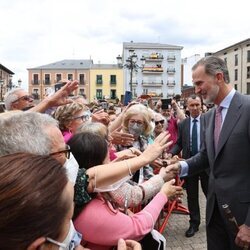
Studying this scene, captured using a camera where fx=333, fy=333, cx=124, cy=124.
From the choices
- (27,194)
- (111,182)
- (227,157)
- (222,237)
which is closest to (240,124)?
(227,157)

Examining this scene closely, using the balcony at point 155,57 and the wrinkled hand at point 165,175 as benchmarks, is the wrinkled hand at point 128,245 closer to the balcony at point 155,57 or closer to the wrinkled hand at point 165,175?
the wrinkled hand at point 165,175

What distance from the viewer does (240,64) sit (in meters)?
67.1

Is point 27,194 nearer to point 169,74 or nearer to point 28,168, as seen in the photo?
point 28,168

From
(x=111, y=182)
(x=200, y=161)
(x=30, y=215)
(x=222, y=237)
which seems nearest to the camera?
(x=30, y=215)

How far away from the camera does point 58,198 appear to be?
1.09 m

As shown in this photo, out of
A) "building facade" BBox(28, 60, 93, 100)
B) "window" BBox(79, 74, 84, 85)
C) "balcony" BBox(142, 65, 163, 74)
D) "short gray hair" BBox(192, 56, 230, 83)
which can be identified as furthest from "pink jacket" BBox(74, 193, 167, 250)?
"window" BBox(79, 74, 84, 85)

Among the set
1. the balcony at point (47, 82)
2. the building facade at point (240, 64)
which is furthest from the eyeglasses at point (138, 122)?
the balcony at point (47, 82)

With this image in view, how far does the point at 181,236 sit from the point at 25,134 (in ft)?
13.5

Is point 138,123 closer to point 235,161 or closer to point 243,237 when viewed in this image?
point 235,161

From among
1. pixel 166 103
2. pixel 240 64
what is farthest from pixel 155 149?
pixel 240 64

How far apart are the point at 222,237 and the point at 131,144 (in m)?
1.39

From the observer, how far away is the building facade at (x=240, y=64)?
65250 mm

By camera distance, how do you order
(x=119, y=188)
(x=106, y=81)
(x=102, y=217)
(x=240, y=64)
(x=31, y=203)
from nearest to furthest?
(x=31, y=203) < (x=102, y=217) < (x=119, y=188) < (x=240, y=64) < (x=106, y=81)

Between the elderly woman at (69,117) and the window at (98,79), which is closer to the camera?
the elderly woman at (69,117)
